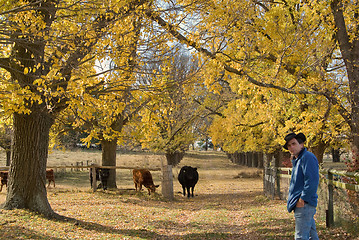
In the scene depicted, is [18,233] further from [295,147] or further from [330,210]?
[330,210]

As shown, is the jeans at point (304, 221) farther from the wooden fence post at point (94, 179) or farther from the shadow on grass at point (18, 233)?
the wooden fence post at point (94, 179)

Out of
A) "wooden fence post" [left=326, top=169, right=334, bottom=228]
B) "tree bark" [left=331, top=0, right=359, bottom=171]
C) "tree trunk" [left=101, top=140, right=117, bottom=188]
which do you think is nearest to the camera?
"wooden fence post" [left=326, top=169, right=334, bottom=228]

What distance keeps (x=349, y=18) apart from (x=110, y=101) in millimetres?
8495

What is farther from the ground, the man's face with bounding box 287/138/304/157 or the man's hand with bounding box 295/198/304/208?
the man's face with bounding box 287/138/304/157

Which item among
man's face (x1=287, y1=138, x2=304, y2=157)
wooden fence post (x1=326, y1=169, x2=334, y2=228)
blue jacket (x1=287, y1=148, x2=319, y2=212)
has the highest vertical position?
man's face (x1=287, y1=138, x2=304, y2=157)

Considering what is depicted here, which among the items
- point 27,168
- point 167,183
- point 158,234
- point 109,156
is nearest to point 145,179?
point 167,183

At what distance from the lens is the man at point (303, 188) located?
4.88 metres

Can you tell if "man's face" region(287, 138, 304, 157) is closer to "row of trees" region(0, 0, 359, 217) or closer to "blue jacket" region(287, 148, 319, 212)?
"blue jacket" region(287, 148, 319, 212)

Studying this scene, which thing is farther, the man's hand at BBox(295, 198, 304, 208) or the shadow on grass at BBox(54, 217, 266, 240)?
the shadow on grass at BBox(54, 217, 266, 240)

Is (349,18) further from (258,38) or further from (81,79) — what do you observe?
(81,79)

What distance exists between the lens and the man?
4.88 meters

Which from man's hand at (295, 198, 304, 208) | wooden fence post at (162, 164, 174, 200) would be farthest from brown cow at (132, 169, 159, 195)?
man's hand at (295, 198, 304, 208)

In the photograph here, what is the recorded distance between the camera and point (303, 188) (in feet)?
16.4

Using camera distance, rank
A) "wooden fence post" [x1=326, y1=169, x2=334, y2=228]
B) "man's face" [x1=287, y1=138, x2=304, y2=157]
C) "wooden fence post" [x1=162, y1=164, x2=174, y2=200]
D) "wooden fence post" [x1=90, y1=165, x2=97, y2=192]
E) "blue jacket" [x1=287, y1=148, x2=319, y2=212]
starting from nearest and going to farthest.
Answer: "blue jacket" [x1=287, y1=148, x2=319, y2=212] < "man's face" [x1=287, y1=138, x2=304, y2=157] < "wooden fence post" [x1=326, y1=169, x2=334, y2=228] < "wooden fence post" [x1=162, y1=164, x2=174, y2=200] < "wooden fence post" [x1=90, y1=165, x2=97, y2=192]
